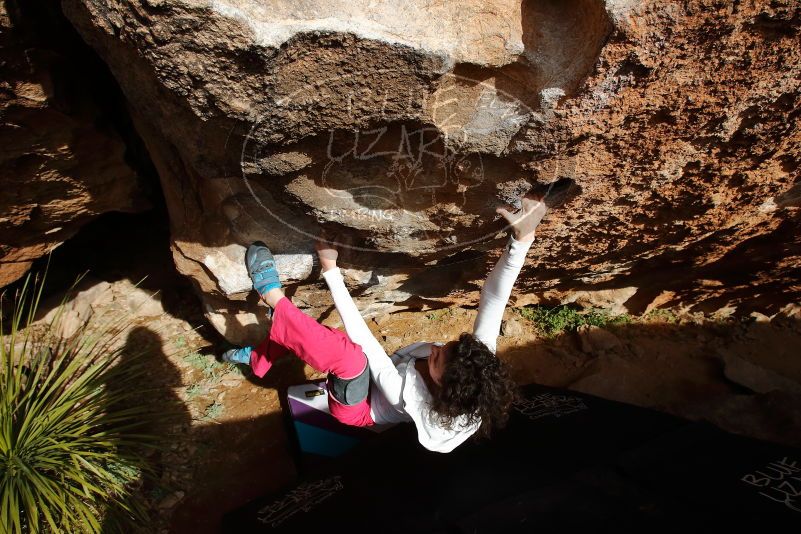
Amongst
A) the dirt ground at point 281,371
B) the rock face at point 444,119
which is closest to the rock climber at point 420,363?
the rock face at point 444,119

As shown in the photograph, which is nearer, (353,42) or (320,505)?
(353,42)

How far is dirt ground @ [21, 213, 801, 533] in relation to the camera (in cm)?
274

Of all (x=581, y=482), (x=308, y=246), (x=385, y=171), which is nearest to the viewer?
(x=385, y=171)

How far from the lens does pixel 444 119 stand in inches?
61.7

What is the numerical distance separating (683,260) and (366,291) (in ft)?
6.86

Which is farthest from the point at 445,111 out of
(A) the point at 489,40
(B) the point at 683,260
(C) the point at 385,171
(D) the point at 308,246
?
(B) the point at 683,260

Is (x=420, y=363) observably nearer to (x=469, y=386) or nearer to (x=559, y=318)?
(x=469, y=386)

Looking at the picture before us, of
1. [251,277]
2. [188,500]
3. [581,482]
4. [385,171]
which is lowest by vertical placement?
[188,500]

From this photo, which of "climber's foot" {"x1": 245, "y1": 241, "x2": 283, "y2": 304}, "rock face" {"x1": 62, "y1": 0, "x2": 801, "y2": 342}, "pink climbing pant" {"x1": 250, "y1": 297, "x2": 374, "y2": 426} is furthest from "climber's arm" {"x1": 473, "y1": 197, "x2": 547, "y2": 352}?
"climber's foot" {"x1": 245, "y1": 241, "x2": 283, "y2": 304}

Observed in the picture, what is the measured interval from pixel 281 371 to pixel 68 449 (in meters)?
1.23

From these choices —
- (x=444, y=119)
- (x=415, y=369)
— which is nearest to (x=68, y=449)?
(x=415, y=369)

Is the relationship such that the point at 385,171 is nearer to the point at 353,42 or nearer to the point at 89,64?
the point at 353,42

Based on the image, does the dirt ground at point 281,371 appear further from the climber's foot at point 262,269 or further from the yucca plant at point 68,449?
the climber's foot at point 262,269

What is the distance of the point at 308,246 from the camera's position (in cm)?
233
